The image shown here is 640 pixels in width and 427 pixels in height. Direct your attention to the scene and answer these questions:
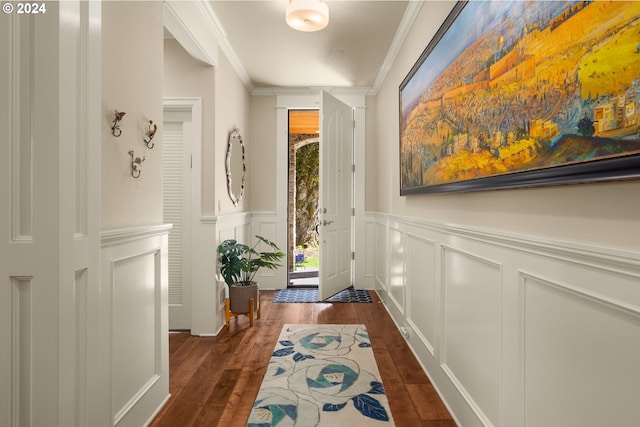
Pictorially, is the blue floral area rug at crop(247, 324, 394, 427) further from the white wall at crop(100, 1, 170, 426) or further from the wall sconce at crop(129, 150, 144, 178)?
the wall sconce at crop(129, 150, 144, 178)

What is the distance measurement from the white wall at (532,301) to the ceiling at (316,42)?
25.4 inches

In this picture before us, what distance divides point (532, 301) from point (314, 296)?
3380 mm

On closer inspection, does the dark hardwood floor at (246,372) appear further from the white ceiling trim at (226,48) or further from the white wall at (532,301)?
the white ceiling trim at (226,48)

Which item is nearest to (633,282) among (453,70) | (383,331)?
(453,70)

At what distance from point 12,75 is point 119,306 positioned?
3.14ft

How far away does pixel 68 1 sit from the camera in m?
1.11

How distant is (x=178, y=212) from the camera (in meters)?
3.27

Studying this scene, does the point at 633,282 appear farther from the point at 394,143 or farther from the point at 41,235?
the point at 394,143

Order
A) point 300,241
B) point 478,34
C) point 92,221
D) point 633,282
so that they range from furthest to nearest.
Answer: point 300,241
point 478,34
point 92,221
point 633,282

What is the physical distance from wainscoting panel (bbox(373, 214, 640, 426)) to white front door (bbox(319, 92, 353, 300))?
192cm

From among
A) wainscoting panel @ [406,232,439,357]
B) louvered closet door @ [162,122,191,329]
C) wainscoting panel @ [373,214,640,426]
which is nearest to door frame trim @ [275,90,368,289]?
louvered closet door @ [162,122,191,329]

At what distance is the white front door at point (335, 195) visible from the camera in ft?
13.3

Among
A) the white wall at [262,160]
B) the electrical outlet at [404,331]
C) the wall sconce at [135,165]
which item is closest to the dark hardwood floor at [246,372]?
the electrical outlet at [404,331]

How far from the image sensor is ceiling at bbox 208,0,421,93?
8.97ft
